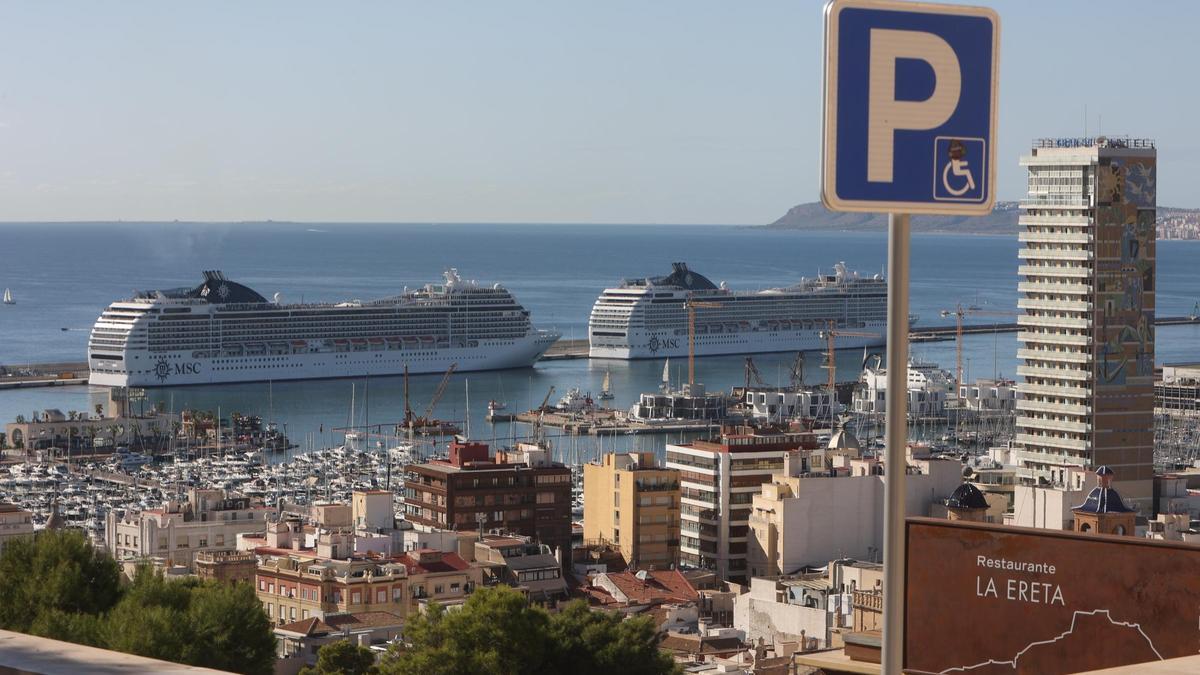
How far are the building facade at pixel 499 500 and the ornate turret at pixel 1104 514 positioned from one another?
18.5 feet

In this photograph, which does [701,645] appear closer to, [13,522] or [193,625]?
[193,625]

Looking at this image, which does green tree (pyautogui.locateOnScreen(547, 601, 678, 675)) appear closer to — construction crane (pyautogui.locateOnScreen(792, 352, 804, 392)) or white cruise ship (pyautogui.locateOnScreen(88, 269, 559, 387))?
construction crane (pyautogui.locateOnScreen(792, 352, 804, 392))

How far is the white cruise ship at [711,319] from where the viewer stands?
2089 inches

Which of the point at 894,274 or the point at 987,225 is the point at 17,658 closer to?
the point at 894,274

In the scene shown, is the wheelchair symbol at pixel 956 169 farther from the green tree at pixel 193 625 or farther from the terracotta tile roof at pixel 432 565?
the terracotta tile roof at pixel 432 565

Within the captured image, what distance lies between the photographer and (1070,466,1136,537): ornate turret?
14.5m

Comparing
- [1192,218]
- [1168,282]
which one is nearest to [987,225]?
[1192,218]

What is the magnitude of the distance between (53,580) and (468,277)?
89966 mm

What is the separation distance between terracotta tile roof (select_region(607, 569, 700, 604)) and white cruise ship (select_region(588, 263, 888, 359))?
1414 inches

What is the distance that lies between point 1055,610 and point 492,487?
52.9 feet

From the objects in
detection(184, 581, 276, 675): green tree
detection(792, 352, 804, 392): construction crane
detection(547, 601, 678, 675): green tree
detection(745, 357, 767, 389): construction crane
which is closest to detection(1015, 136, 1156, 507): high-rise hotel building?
detection(547, 601, 678, 675): green tree

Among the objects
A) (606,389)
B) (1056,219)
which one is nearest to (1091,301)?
(1056,219)

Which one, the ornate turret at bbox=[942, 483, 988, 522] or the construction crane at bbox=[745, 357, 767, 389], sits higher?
the construction crane at bbox=[745, 357, 767, 389]

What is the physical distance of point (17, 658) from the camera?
2.38 m
